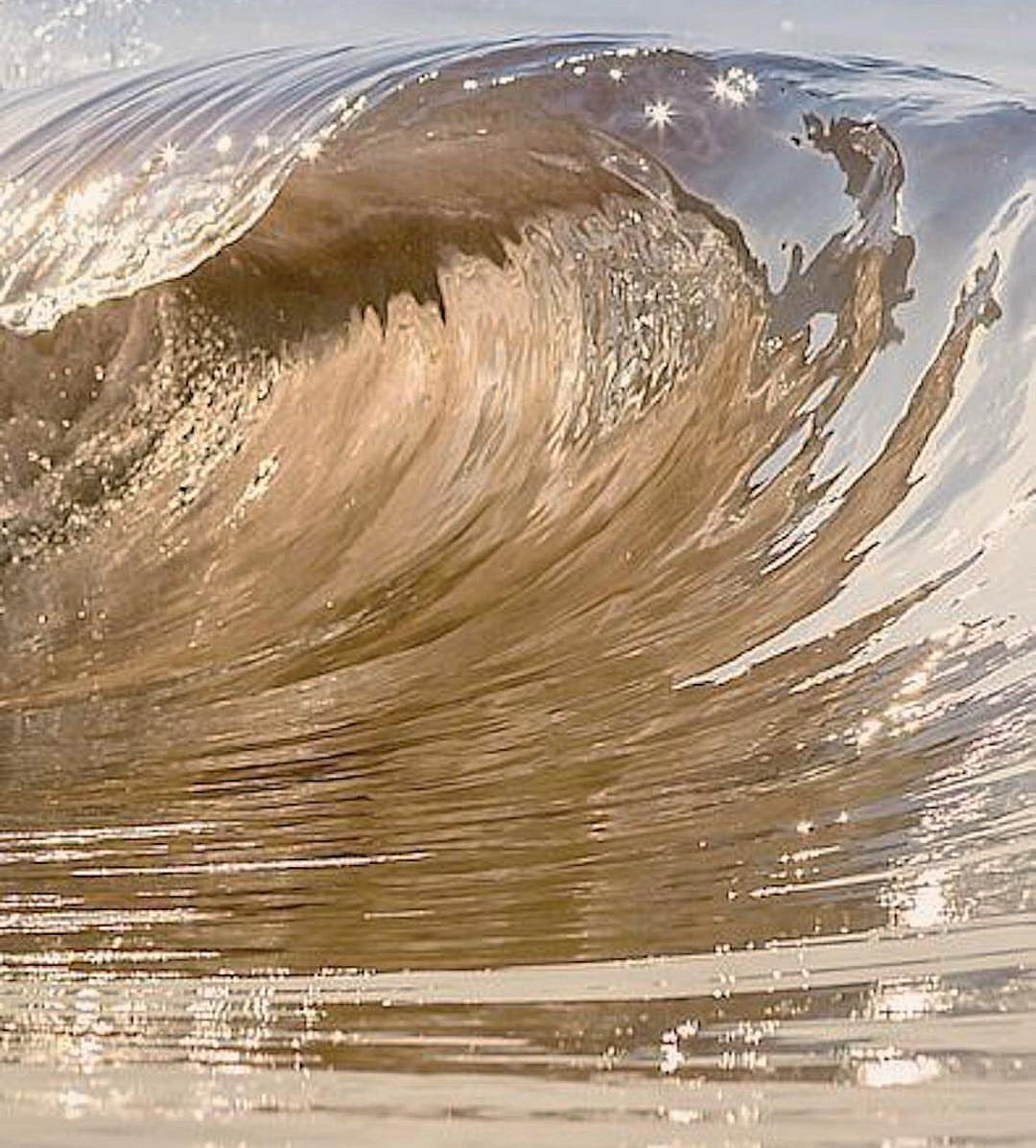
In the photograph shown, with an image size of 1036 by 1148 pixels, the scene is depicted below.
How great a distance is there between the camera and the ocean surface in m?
0.68

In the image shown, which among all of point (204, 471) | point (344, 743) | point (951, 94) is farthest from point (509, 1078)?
point (951, 94)

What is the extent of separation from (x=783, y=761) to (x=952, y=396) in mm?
505

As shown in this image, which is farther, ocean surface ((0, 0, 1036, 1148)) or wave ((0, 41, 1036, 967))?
wave ((0, 41, 1036, 967))

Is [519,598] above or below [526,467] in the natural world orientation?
below

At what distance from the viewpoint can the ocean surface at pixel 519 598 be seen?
68 cm

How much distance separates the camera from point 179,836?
1.04 m

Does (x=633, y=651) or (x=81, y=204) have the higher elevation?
(x=81, y=204)

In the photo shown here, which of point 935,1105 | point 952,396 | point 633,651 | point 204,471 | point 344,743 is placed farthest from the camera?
point 204,471

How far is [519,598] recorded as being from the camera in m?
1.46

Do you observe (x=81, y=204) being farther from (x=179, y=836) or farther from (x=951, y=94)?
(x=179, y=836)

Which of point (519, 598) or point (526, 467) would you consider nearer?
point (519, 598)

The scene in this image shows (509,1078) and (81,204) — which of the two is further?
(81,204)

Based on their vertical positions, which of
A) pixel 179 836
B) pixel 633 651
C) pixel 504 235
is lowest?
pixel 179 836

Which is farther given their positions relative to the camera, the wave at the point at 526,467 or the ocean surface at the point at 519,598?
the wave at the point at 526,467
